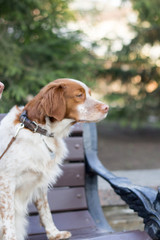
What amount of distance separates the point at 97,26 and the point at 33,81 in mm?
3593

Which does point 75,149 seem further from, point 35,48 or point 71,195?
point 35,48

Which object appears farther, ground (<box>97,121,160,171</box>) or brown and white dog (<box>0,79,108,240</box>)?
ground (<box>97,121,160,171</box>)

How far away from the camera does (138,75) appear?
26.9 feet

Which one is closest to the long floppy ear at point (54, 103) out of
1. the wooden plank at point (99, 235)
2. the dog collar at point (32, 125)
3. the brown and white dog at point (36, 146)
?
the brown and white dog at point (36, 146)

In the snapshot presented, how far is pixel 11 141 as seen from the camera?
76.9 inches

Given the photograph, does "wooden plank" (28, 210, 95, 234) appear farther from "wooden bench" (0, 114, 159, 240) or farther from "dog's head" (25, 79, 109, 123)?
"dog's head" (25, 79, 109, 123)

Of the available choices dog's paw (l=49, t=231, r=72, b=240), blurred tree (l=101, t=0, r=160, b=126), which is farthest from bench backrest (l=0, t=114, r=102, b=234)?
blurred tree (l=101, t=0, r=160, b=126)

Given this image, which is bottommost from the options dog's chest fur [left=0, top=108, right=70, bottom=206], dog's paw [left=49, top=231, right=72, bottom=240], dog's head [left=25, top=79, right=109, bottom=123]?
dog's paw [left=49, top=231, right=72, bottom=240]

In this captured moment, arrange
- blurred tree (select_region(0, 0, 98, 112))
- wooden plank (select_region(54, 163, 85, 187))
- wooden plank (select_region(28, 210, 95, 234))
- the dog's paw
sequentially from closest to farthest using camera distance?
the dog's paw → wooden plank (select_region(28, 210, 95, 234)) → wooden plank (select_region(54, 163, 85, 187)) → blurred tree (select_region(0, 0, 98, 112))

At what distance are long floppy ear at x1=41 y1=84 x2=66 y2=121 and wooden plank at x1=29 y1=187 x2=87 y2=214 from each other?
27.7 inches

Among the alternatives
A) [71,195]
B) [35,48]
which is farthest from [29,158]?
[35,48]

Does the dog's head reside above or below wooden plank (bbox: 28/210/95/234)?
above

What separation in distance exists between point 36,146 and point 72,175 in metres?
0.59

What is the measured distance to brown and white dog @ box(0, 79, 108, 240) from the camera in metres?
1.93
